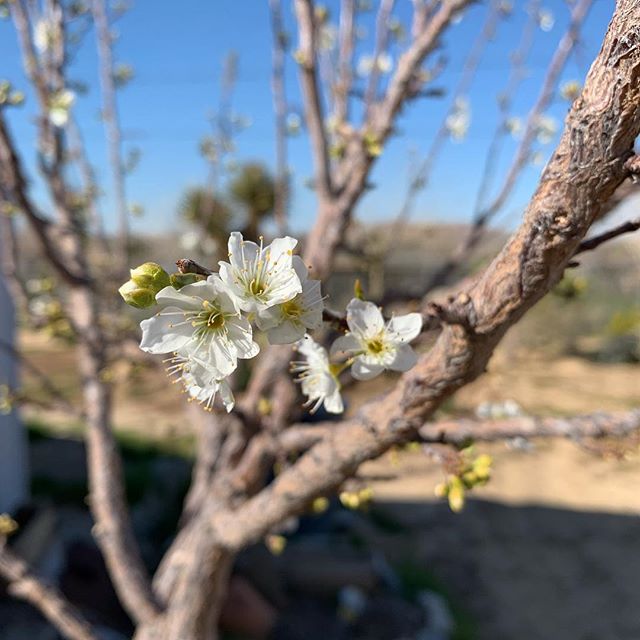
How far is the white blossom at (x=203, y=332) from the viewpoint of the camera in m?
0.65

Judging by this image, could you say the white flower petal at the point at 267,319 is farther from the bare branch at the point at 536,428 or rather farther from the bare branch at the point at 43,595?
the bare branch at the point at 43,595

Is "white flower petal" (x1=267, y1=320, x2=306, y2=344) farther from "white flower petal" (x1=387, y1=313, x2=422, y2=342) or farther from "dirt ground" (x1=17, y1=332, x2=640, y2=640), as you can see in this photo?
"dirt ground" (x1=17, y1=332, x2=640, y2=640)

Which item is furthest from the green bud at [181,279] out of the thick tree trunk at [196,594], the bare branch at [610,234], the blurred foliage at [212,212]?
the blurred foliage at [212,212]

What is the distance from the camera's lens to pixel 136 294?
0.63 m

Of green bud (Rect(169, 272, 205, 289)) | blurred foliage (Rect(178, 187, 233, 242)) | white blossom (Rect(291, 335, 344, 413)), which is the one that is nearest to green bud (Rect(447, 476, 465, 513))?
white blossom (Rect(291, 335, 344, 413))

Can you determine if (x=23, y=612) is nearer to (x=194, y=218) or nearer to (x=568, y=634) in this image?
(x=568, y=634)

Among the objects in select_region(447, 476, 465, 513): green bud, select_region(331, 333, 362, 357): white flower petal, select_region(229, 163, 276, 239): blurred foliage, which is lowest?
select_region(229, 163, 276, 239): blurred foliage

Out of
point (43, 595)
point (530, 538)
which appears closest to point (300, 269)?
point (43, 595)

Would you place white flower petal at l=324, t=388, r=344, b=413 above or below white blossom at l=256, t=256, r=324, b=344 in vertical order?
below

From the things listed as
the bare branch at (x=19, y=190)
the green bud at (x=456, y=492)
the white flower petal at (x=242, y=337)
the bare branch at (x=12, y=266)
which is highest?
the white flower petal at (x=242, y=337)

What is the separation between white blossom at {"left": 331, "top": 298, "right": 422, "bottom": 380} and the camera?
2.52 ft

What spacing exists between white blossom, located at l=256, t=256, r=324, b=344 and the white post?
365 cm

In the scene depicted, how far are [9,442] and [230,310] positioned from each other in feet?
13.3

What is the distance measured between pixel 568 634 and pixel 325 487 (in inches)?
123
